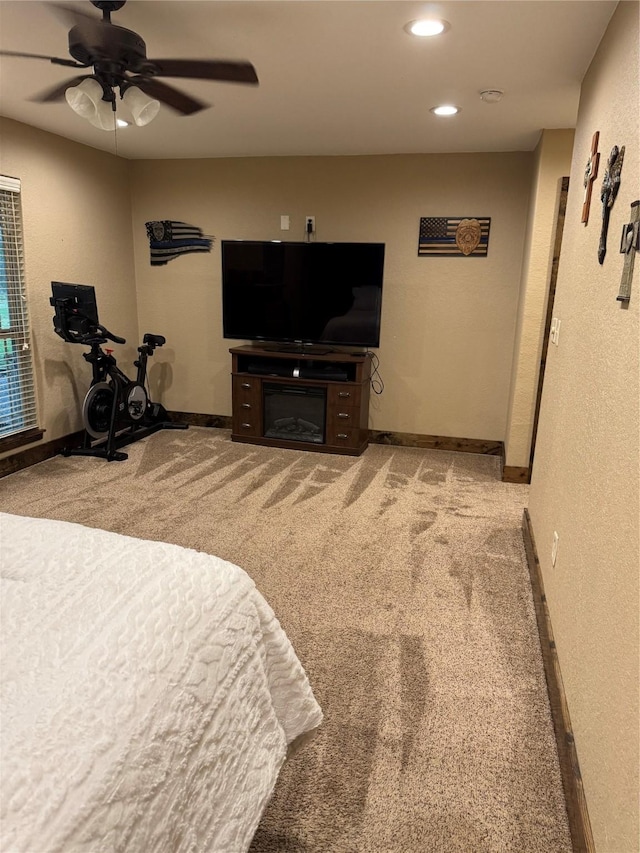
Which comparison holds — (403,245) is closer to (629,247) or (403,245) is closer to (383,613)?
(383,613)

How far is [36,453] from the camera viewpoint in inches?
174

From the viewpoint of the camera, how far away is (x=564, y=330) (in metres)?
2.57

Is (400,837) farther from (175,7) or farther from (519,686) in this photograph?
(175,7)

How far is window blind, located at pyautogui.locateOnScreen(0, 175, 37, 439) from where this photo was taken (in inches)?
158

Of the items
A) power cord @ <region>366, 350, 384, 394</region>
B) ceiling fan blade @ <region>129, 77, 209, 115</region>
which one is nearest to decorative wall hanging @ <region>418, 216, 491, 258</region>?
power cord @ <region>366, 350, 384, 394</region>

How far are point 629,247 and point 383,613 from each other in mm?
1745

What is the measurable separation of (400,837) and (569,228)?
8.43 ft

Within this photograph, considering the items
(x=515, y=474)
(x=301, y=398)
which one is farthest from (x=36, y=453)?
(x=515, y=474)

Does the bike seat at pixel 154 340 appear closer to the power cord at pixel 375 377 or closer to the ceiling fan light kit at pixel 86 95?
the power cord at pixel 375 377

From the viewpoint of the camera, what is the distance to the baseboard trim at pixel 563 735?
1.45 meters

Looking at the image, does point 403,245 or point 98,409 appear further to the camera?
point 403,245

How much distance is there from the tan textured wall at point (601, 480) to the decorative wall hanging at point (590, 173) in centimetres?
5

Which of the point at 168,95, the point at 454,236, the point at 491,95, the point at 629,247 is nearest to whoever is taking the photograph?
the point at 629,247

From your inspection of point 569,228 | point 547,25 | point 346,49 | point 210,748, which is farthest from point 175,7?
point 210,748
